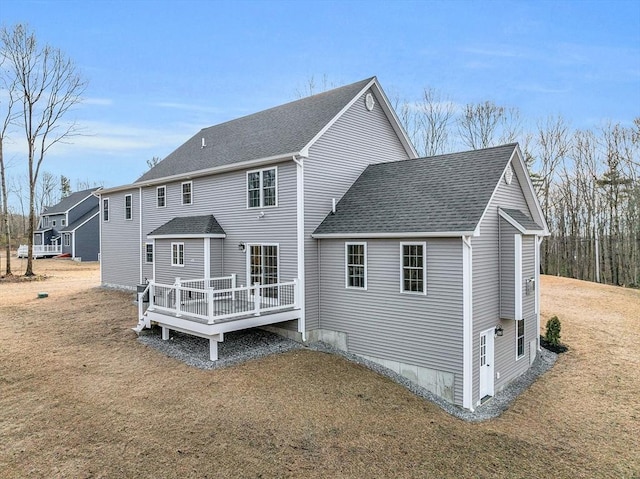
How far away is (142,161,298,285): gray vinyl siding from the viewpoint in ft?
40.2

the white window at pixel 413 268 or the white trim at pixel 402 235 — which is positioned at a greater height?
the white trim at pixel 402 235

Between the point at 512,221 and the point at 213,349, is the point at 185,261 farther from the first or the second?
the point at 512,221

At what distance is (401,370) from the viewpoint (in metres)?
10.6

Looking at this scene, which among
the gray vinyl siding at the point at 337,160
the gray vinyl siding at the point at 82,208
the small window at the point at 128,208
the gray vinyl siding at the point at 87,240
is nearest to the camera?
the gray vinyl siding at the point at 337,160

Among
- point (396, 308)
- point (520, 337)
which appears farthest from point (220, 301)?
point (520, 337)

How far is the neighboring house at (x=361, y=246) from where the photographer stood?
392 inches

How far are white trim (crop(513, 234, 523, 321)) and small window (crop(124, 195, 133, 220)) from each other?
57.9ft

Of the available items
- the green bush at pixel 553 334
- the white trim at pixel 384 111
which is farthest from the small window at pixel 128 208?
the green bush at pixel 553 334

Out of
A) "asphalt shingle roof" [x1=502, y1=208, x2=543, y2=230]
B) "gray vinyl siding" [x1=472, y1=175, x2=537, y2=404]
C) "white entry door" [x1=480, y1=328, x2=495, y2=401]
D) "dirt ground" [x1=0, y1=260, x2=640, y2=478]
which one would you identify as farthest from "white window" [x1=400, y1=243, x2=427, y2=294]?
"asphalt shingle roof" [x1=502, y1=208, x2=543, y2=230]

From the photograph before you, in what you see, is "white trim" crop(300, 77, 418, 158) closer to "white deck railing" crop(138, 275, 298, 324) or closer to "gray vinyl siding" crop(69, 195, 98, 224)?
"white deck railing" crop(138, 275, 298, 324)

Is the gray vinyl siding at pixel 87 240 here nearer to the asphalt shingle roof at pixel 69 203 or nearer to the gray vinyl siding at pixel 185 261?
the asphalt shingle roof at pixel 69 203

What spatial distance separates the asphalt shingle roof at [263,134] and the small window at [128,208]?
2061 mm

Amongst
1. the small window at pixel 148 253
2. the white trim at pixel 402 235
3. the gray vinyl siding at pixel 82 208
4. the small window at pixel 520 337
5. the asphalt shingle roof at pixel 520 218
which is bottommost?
the small window at pixel 520 337

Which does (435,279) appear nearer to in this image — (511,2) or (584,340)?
(584,340)
